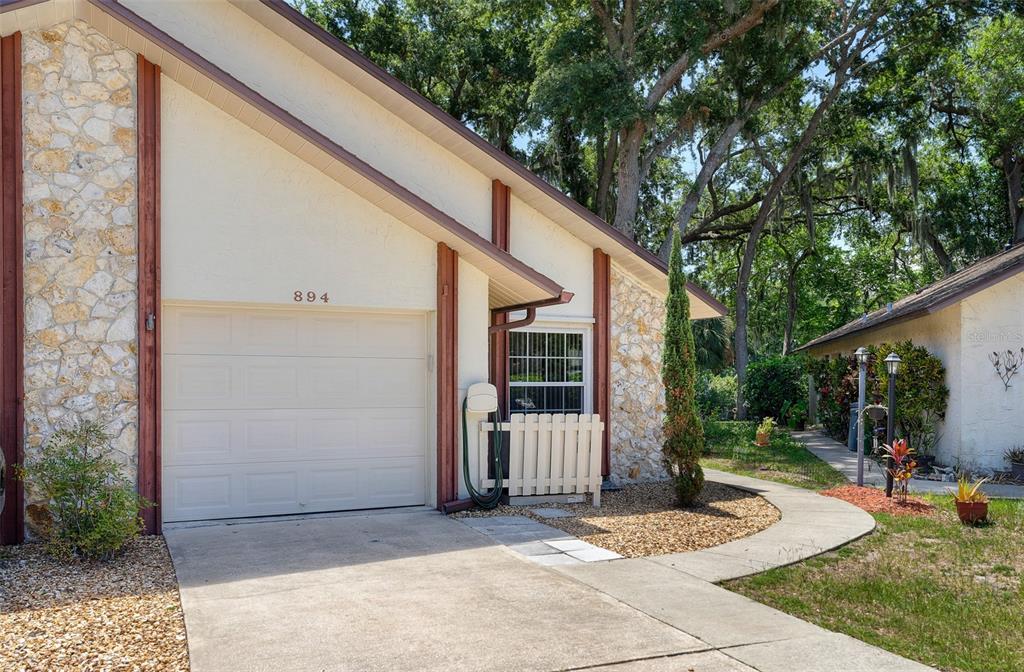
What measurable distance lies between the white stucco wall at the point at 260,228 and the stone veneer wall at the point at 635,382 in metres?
3.97

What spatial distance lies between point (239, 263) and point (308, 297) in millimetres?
778

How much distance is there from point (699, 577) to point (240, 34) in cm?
801

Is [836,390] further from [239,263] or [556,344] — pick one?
[239,263]

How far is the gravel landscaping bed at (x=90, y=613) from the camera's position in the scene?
4523 millimetres

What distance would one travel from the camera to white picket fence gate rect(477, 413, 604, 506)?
959 cm

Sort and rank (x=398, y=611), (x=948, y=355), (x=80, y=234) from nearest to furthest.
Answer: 1. (x=398, y=611)
2. (x=80, y=234)
3. (x=948, y=355)

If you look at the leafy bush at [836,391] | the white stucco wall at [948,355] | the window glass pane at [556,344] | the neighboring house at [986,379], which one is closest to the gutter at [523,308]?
the window glass pane at [556,344]

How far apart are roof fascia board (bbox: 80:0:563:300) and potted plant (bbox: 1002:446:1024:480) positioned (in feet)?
27.0

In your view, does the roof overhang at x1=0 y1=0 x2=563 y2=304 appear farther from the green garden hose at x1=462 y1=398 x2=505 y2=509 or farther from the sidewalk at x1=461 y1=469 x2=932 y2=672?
the sidewalk at x1=461 y1=469 x2=932 y2=672

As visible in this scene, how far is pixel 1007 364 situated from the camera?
42.7 feet

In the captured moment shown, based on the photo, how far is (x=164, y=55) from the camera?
309 inches

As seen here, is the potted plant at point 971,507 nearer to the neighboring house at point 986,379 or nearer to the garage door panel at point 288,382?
the neighboring house at point 986,379

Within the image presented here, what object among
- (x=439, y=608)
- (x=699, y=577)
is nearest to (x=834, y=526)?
(x=699, y=577)

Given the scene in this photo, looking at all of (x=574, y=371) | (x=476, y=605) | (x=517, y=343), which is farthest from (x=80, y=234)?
(x=574, y=371)
